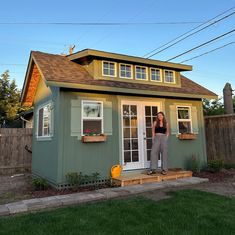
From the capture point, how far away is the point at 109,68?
688cm

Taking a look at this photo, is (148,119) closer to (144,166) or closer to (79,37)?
(144,166)

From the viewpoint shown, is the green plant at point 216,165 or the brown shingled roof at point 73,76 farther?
the green plant at point 216,165

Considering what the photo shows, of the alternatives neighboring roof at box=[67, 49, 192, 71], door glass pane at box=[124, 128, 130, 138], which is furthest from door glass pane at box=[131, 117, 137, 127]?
neighboring roof at box=[67, 49, 192, 71]

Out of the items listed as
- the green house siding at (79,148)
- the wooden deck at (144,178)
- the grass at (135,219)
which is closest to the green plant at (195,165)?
the wooden deck at (144,178)

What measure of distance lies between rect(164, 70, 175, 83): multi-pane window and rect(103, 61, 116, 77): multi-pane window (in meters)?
2.08

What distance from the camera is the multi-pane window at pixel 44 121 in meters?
6.60

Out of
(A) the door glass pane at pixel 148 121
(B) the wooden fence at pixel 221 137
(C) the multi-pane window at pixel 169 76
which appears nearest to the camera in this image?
(A) the door glass pane at pixel 148 121

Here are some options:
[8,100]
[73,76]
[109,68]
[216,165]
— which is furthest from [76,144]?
[8,100]

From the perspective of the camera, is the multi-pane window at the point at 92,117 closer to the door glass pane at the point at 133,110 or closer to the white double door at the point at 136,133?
the white double door at the point at 136,133

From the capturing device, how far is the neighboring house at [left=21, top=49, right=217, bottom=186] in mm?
5696

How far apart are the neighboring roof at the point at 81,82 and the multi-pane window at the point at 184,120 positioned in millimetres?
568

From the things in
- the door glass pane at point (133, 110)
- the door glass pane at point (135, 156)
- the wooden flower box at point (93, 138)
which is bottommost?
the door glass pane at point (135, 156)

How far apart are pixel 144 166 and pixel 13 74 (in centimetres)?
1731

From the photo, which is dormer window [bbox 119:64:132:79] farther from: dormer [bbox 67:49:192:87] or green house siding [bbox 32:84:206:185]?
green house siding [bbox 32:84:206:185]
